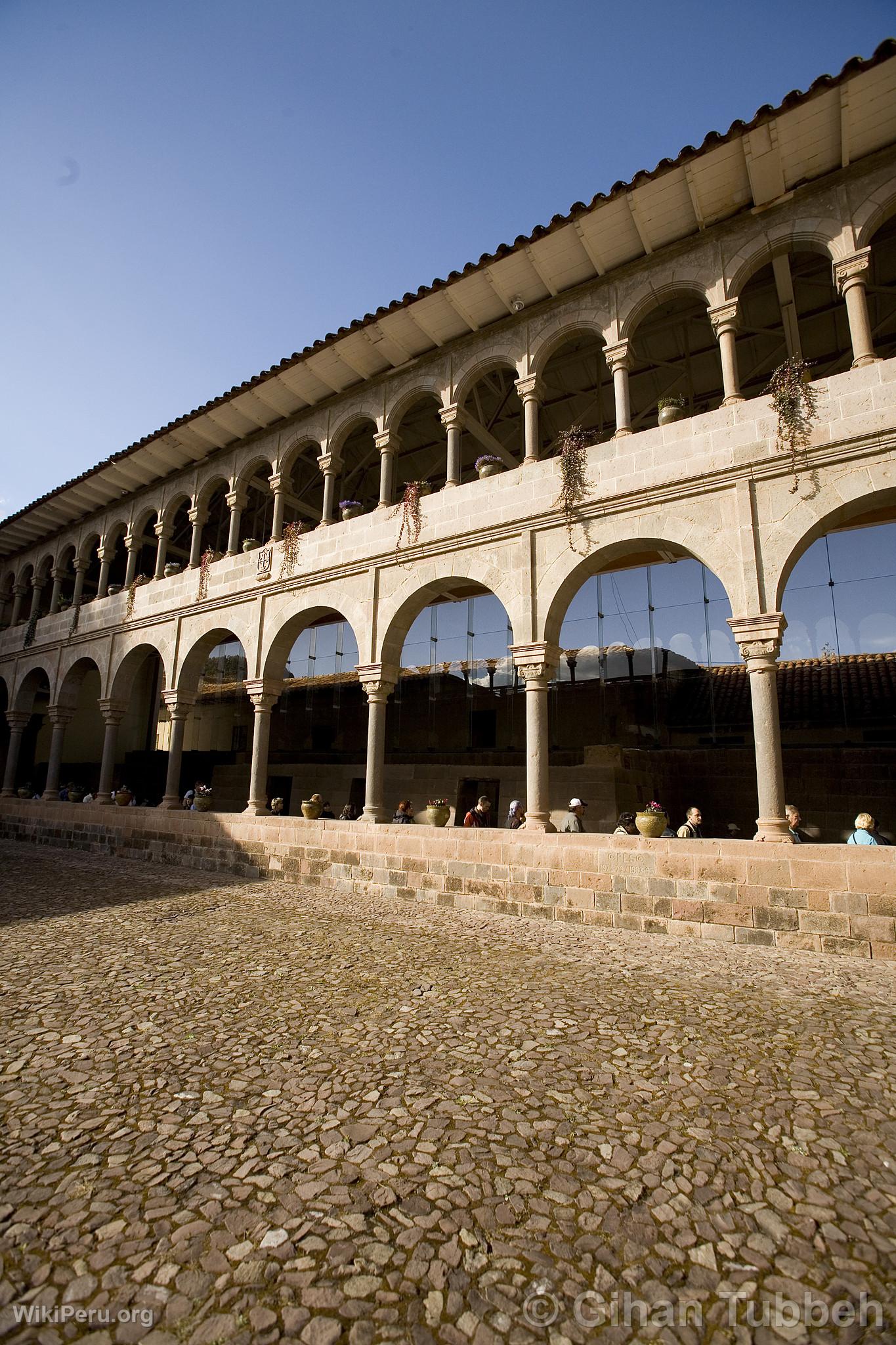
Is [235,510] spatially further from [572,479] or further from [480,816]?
[480,816]

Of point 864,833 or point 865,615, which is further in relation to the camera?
point 865,615

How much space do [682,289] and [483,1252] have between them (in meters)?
11.4

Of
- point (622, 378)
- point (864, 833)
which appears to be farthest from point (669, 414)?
point (864, 833)

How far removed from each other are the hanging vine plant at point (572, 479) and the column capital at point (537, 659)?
158 cm

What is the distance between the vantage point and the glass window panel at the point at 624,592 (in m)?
16.0

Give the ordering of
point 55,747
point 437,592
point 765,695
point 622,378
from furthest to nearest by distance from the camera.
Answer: point 55,747
point 437,592
point 622,378
point 765,695

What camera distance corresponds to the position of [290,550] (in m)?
13.5

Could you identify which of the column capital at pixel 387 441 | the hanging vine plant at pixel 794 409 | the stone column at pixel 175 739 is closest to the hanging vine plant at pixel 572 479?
the hanging vine plant at pixel 794 409

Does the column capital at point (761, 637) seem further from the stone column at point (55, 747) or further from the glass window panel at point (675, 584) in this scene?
the stone column at point (55, 747)

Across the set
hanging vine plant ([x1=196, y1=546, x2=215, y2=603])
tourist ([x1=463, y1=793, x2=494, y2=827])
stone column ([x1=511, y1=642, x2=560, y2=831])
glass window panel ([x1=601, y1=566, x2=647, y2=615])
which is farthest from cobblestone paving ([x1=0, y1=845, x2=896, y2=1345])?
glass window panel ([x1=601, y1=566, x2=647, y2=615])

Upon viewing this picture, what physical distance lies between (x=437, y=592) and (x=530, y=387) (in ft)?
12.6

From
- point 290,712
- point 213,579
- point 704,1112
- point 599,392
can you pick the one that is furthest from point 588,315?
point 290,712

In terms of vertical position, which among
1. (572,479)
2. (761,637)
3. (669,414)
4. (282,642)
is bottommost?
(761,637)

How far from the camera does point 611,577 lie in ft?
53.7
